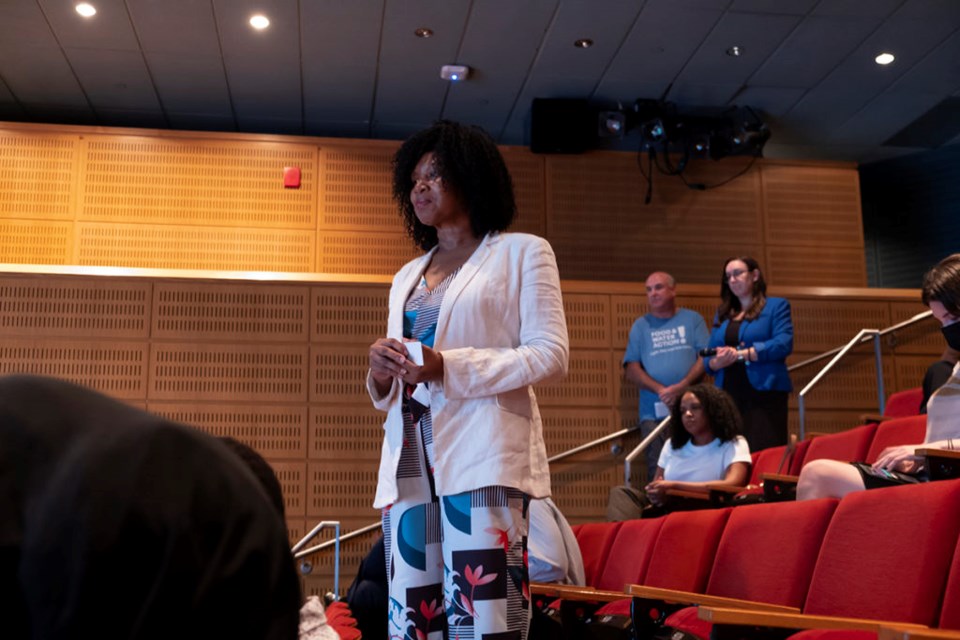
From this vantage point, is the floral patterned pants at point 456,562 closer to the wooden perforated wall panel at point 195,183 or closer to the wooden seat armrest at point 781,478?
the wooden seat armrest at point 781,478

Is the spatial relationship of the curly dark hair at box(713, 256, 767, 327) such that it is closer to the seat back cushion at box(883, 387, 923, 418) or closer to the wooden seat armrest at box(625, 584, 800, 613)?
the seat back cushion at box(883, 387, 923, 418)

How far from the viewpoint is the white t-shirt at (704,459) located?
4781 millimetres

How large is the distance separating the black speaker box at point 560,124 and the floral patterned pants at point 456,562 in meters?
6.33

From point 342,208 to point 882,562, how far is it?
642 centimetres

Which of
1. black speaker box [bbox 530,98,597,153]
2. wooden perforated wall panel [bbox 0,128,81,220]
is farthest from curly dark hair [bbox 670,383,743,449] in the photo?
wooden perforated wall panel [bbox 0,128,81,220]

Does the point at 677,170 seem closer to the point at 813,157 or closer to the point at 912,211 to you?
the point at 813,157

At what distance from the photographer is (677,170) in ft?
27.2

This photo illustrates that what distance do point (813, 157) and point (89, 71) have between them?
19.7ft

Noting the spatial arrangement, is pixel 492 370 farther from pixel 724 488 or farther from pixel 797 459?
pixel 797 459

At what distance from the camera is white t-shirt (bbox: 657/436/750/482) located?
4.78 m

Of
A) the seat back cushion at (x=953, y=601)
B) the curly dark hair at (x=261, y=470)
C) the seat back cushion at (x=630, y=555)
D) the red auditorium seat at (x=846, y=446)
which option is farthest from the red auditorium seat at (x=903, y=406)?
the curly dark hair at (x=261, y=470)

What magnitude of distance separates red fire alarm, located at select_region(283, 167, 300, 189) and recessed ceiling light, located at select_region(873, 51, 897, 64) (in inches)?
172

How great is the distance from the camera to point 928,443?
2785 mm

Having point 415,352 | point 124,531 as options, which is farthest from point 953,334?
point 124,531
